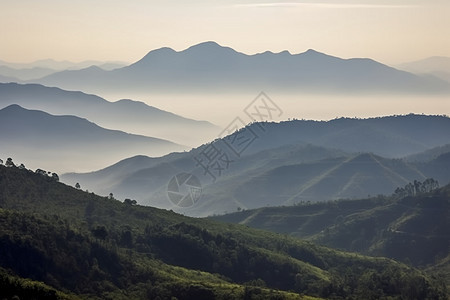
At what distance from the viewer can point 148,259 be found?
10319cm

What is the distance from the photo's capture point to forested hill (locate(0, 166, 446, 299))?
284 ft

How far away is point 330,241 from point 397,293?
87.2 m

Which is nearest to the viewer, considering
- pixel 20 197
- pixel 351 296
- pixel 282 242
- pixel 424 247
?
pixel 351 296

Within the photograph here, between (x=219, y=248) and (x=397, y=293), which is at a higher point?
(x=219, y=248)

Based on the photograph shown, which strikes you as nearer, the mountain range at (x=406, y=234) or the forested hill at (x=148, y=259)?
the forested hill at (x=148, y=259)

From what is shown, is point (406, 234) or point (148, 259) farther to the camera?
point (406, 234)

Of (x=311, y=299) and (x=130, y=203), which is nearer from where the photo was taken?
(x=311, y=299)

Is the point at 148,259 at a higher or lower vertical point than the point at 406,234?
lower

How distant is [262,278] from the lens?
112250mm

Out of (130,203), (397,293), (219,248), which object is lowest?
(397,293)

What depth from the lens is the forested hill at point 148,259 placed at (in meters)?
86.4

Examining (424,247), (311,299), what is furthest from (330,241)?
(311,299)

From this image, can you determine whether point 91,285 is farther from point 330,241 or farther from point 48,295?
point 330,241

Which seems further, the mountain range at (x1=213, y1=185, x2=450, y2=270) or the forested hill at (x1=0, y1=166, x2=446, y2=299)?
the mountain range at (x1=213, y1=185, x2=450, y2=270)
